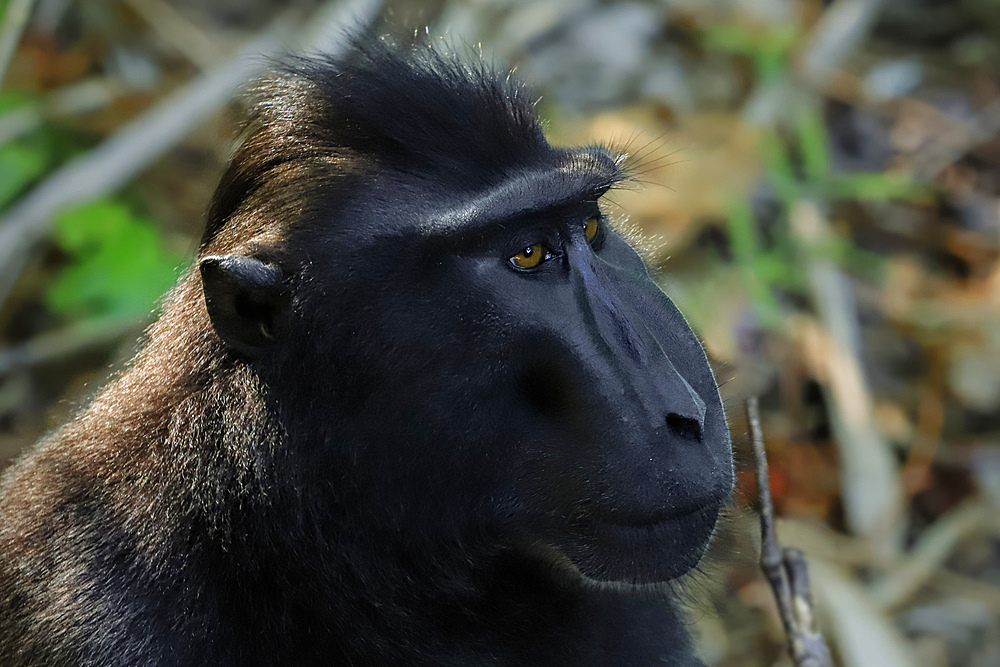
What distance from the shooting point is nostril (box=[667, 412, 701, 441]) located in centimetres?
221

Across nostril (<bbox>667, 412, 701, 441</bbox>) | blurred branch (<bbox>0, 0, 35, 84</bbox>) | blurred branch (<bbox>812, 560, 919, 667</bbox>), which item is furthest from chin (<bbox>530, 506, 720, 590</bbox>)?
blurred branch (<bbox>0, 0, 35, 84</bbox>)

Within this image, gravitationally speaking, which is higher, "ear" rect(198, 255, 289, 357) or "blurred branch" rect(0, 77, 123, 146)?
"blurred branch" rect(0, 77, 123, 146)

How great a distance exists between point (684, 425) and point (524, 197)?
535 millimetres

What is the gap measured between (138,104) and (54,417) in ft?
9.09

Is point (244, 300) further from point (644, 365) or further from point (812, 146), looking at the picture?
point (812, 146)

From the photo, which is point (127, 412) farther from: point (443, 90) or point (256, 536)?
point (443, 90)

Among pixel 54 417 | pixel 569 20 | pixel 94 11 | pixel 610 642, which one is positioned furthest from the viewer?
pixel 569 20

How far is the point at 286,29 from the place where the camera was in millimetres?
6242

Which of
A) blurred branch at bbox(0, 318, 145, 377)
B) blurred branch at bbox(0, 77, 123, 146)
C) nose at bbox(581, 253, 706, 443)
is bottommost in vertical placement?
nose at bbox(581, 253, 706, 443)

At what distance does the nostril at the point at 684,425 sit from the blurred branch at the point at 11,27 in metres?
3.90

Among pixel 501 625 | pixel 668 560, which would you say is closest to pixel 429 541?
pixel 501 625

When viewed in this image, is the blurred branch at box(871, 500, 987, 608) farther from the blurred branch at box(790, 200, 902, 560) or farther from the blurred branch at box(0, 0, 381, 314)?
the blurred branch at box(0, 0, 381, 314)

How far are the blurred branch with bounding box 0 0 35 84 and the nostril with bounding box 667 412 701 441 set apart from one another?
3897 millimetres

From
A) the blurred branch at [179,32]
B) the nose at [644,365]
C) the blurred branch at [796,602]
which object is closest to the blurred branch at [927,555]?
the blurred branch at [796,602]
